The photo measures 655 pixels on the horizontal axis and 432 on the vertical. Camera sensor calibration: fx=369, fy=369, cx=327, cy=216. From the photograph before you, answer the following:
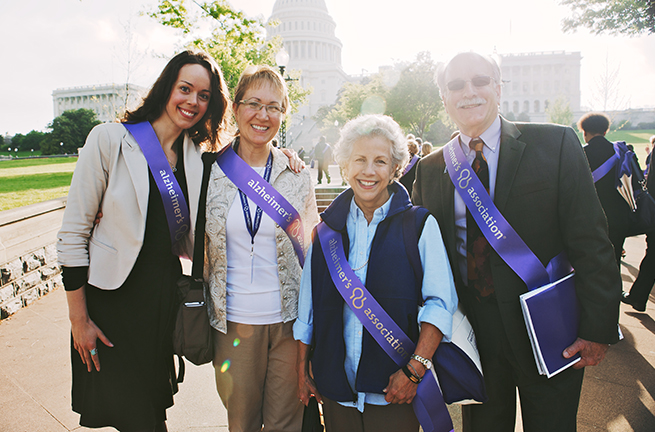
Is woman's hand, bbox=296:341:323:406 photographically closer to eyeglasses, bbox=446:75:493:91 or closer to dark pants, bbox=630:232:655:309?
eyeglasses, bbox=446:75:493:91

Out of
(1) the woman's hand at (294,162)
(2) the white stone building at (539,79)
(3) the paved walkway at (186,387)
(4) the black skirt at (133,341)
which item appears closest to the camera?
(4) the black skirt at (133,341)

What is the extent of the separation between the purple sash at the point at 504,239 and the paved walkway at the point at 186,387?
168cm

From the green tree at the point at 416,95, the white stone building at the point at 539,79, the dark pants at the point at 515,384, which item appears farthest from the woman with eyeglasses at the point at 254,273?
the white stone building at the point at 539,79

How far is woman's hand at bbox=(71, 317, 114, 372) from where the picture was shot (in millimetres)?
1957

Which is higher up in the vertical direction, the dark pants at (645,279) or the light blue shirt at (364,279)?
the light blue shirt at (364,279)

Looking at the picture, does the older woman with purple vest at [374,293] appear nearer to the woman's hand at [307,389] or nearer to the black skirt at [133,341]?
the woman's hand at [307,389]

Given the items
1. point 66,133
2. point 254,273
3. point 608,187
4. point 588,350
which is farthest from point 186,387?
point 66,133

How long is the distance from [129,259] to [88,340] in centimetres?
49

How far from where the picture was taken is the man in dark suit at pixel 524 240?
179cm

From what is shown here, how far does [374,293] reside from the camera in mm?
1771

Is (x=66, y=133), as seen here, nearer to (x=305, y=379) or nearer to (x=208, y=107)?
(x=208, y=107)

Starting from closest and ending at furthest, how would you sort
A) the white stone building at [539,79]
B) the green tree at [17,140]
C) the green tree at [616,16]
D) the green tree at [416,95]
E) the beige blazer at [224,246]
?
the beige blazer at [224,246] < the green tree at [616,16] < the green tree at [416,95] < the green tree at [17,140] < the white stone building at [539,79]

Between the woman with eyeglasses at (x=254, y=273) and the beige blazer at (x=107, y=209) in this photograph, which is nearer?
the beige blazer at (x=107, y=209)

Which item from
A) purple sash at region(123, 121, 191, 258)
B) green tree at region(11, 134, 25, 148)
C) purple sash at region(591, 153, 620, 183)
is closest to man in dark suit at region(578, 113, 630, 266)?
purple sash at region(591, 153, 620, 183)
